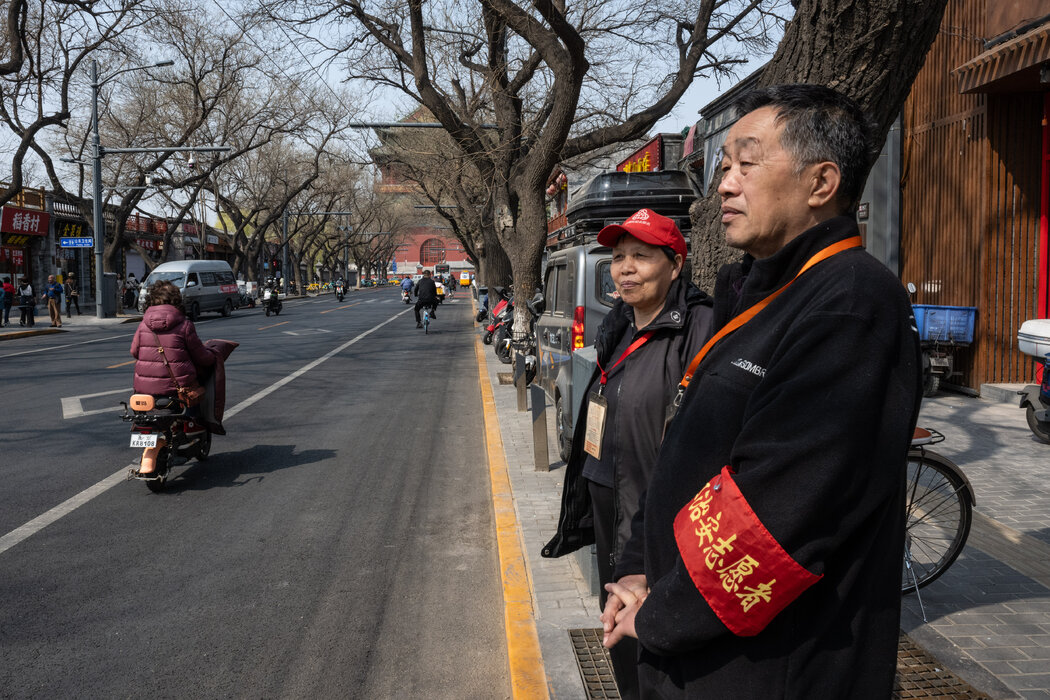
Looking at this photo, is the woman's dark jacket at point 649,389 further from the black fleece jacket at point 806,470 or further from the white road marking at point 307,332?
the white road marking at point 307,332

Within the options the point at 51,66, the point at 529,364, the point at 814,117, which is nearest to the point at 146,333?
the point at 529,364

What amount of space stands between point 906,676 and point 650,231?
199 centimetres

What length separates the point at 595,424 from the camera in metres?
2.91

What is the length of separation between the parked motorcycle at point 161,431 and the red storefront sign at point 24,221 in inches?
1335

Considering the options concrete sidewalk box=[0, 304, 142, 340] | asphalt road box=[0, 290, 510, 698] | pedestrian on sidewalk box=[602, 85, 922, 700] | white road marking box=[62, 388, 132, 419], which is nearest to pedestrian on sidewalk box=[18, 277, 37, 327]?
concrete sidewalk box=[0, 304, 142, 340]

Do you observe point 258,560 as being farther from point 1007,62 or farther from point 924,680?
point 1007,62

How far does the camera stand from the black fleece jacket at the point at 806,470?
136 centimetres

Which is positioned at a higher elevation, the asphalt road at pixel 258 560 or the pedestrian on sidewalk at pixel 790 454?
the pedestrian on sidewalk at pixel 790 454

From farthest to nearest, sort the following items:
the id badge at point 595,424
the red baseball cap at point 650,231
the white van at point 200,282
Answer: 1. the white van at point 200,282
2. the red baseball cap at point 650,231
3. the id badge at point 595,424

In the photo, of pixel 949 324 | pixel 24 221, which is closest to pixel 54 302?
pixel 24 221

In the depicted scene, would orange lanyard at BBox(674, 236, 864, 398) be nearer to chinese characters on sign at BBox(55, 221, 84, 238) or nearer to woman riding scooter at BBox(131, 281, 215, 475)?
woman riding scooter at BBox(131, 281, 215, 475)

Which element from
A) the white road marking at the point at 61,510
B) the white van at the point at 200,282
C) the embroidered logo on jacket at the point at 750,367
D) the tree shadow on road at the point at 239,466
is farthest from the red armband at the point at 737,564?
the white van at the point at 200,282

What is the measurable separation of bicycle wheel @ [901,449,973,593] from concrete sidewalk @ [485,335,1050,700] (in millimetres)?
140

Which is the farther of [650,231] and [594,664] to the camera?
[594,664]
